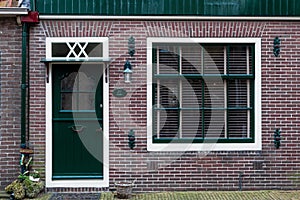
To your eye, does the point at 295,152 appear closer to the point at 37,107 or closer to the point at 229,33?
the point at 229,33

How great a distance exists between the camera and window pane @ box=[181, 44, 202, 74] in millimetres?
7699

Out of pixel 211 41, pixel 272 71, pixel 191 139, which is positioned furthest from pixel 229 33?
pixel 191 139

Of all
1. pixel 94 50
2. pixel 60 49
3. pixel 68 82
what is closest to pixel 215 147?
pixel 94 50

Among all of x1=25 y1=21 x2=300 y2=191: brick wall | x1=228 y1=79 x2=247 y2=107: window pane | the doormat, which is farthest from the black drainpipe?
x1=228 y1=79 x2=247 y2=107: window pane

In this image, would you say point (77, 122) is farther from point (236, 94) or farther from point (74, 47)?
point (236, 94)

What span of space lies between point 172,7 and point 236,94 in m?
1.92

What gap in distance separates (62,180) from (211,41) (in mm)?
3574

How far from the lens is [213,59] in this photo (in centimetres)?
771

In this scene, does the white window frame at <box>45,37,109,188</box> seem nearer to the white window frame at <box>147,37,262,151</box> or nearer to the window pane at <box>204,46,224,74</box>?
the white window frame at <box>147,37,262,151</box>

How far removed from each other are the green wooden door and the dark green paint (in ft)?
3.22

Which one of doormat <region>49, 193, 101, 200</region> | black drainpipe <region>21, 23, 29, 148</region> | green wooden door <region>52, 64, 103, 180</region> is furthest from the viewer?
green wooden door <region>52, 64, 103, 180</region>

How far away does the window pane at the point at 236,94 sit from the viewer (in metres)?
7.72

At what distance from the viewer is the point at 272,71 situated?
7660 millimetres

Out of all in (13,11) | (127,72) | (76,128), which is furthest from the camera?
(76,128)
